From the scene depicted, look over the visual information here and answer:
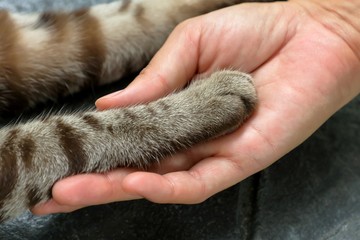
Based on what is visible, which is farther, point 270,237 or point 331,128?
point 331,128

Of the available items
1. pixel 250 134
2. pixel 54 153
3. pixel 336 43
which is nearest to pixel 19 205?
pixel 54 153

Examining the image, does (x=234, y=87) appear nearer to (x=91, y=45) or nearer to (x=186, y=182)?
(x=186, y=182)

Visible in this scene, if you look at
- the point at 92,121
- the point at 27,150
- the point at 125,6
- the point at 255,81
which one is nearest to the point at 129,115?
the point at 92,121

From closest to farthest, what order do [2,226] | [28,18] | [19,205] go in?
1. [19,205]
2. [2,226]
3. [28,18]

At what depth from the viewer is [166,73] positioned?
95 centimetres

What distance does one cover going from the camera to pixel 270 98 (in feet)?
3.11

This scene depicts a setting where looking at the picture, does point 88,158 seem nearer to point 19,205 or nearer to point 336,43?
point 19,205

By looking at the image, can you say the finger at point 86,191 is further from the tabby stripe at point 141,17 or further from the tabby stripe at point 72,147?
the tabby stripe at point 141,17

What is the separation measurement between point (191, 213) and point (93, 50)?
41 centimetres

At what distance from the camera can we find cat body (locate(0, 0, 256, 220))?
0.81 metres

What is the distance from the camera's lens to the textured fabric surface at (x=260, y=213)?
952mm

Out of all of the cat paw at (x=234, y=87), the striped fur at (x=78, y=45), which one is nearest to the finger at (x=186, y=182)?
the cat paw at (x=234, y=87)

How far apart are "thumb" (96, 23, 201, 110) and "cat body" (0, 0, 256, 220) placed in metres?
0.03

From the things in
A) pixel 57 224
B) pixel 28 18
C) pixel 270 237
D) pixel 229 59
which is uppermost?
pixel 28 18
